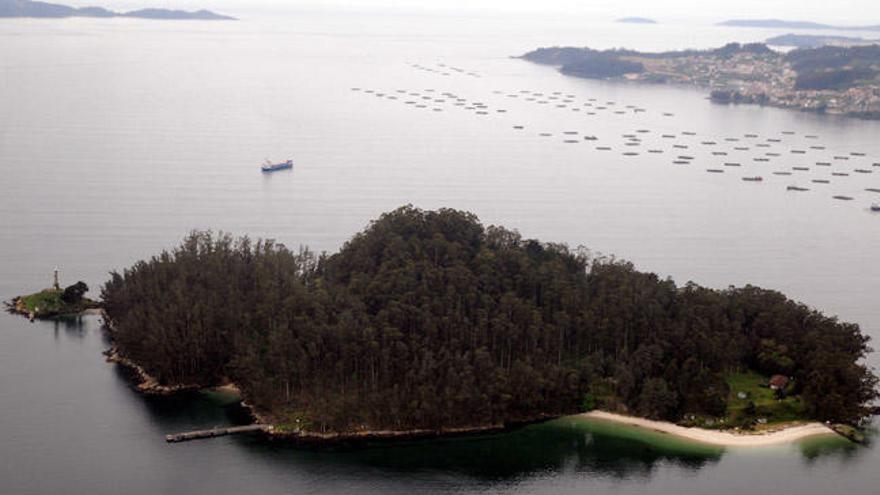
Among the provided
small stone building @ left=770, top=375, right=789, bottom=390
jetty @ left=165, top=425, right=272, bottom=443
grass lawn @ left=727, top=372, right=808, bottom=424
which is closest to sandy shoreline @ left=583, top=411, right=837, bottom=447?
grass lawn @ left=727, top=372, right=808, bottom=424

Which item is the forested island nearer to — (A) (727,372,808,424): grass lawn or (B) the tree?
(A) (727,372,808,424): grass lawn

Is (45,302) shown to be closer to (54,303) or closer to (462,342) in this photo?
(54,303)

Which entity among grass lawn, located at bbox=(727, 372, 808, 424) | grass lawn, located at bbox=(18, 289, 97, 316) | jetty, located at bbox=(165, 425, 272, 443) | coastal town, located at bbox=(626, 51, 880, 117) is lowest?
jetty, located at bbox=(165, 425, 272, 443)

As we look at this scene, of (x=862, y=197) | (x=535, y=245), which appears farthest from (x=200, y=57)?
(x=535, y=245)

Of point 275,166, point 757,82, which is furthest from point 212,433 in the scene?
point 757,82

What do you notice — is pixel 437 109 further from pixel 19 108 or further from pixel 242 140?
pixel 19 108

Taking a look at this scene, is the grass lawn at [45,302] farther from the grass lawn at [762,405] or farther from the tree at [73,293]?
the grass lawn at [762,405]

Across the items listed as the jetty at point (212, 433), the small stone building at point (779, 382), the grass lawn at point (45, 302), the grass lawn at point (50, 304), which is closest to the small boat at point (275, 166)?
the grass lawn at point (50, 304)
